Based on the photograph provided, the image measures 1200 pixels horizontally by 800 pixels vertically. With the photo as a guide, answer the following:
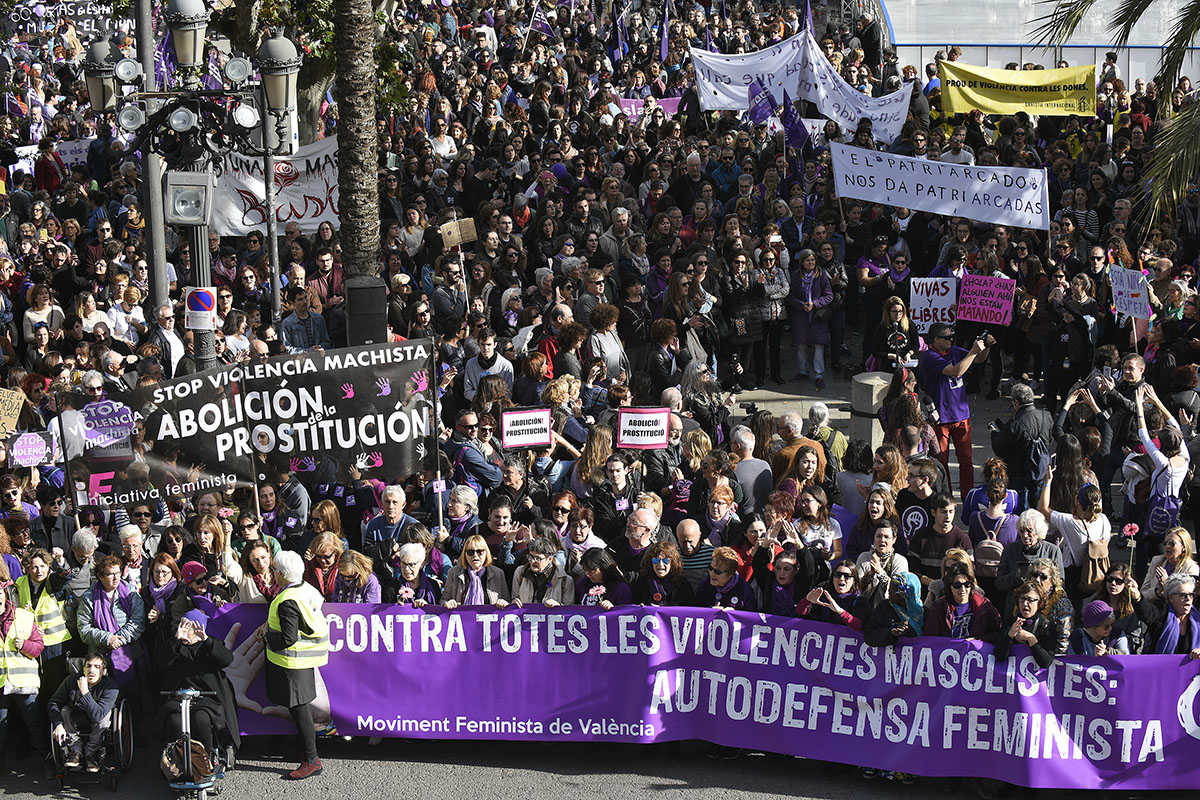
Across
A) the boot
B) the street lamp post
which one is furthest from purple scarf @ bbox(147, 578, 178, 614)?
the street lamp post

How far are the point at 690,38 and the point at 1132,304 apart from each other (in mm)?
15871

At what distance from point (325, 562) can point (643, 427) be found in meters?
2.60

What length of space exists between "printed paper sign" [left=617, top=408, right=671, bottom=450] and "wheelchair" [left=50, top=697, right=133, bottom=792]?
155 inches

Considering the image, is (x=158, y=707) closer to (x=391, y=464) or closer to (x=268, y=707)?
(x=268, y=707)

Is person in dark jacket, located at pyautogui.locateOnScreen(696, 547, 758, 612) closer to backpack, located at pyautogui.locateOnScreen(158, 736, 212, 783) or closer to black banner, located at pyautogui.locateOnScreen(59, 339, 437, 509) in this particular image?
black banner, located at pyautogui.locateOnScreen(59, 339, 437, 509)

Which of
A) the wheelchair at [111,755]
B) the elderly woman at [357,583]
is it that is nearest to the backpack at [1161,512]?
the elderly woman at [357,583]

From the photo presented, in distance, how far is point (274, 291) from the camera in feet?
55.9

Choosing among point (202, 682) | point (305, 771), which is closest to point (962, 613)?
point (305, 771)

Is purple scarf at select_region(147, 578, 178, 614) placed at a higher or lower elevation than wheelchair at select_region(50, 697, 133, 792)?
higher

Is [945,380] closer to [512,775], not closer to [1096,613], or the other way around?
[1096,613]

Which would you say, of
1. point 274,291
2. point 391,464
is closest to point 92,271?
point 274,291

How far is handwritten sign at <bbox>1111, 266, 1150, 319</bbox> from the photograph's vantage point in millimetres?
14523

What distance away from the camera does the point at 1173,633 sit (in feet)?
32.4

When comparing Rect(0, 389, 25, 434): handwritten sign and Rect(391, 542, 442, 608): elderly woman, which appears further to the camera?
Rect(0, 389, 25, 434): handwritten sign
